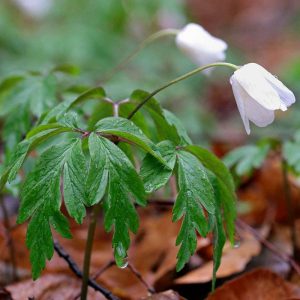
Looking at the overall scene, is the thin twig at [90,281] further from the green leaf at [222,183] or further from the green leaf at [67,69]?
the green leaf at [67,69]

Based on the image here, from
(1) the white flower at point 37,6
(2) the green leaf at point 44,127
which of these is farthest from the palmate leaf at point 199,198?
(1) the white flower at point 37,6

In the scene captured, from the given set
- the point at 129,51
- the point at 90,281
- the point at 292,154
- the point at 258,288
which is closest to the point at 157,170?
the point at 90,281

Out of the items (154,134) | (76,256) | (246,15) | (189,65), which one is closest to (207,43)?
(154,134)

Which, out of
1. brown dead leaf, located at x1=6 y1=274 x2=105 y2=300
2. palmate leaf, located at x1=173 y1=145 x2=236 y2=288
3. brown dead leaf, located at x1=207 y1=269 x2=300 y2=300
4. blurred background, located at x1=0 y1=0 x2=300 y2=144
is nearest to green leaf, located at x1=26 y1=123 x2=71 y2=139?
palmate leaf, located at x1=173 y1=145 x2=236 y2=288

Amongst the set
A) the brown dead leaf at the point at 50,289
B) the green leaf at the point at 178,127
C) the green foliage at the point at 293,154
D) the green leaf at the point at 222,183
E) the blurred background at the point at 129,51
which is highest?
the green leaf at the point at 178,127

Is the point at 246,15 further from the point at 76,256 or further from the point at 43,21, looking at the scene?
the point at 76,256

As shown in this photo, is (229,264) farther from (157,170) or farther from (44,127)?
(44,127)
